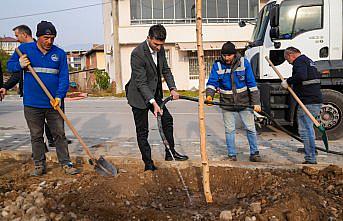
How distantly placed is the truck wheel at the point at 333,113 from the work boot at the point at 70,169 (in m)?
4.54

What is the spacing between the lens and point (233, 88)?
5.31 m

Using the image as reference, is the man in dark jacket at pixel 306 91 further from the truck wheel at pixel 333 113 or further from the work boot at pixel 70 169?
the work boot at pixel 70 169

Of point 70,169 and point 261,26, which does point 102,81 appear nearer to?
point 261,26

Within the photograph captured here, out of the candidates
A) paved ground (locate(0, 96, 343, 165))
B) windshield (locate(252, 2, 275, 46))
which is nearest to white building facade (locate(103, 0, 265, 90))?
paved ground (locate(0, 96, 343, 165))

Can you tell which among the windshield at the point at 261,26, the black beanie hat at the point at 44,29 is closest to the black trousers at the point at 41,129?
the black beanie hat at the point at 44,29

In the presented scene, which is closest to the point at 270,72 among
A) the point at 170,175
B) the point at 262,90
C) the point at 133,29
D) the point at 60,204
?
the point at 262,90

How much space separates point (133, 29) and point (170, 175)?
18.7 m

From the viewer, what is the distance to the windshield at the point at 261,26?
7406 millimetres

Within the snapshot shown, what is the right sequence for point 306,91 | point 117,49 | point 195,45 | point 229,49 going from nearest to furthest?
point 229,49, point 306,91, point 117,49, point 195,45

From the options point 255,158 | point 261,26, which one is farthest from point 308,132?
point 261,26

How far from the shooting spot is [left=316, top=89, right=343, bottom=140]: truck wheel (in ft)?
22.8

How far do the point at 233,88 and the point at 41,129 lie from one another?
272 cm

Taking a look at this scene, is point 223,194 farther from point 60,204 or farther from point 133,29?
point 133,29

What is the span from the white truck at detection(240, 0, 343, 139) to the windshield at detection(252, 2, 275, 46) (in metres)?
0.28
